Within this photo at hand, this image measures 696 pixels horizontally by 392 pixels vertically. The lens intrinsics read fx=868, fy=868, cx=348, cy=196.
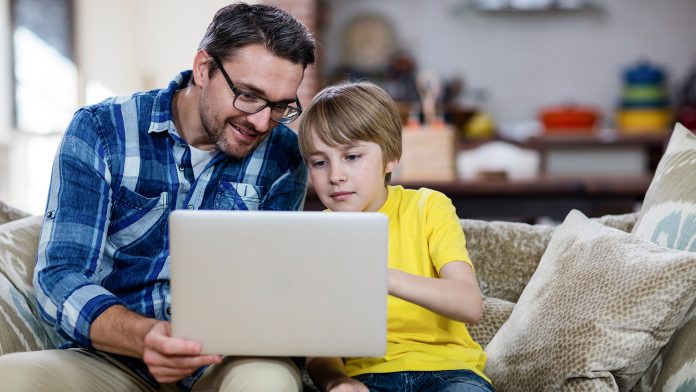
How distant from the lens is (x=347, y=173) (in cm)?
161

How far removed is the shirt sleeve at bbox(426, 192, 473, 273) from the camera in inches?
61.3

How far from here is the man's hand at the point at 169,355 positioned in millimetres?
1269

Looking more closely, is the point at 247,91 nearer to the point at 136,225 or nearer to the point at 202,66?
the point at 202,66

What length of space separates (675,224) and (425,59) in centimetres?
543

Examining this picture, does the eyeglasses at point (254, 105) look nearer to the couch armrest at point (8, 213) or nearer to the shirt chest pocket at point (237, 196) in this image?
the shirt chest pocket at point (237, 196)

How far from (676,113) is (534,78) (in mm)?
1122

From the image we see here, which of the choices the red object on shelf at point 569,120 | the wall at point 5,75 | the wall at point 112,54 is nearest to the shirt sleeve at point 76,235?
the red object on shelf at point 569,120

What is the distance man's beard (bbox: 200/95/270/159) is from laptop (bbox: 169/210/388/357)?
1.80 ft

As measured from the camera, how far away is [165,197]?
178 centimetres

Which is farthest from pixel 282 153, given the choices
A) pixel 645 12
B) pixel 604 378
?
pixel 645 12

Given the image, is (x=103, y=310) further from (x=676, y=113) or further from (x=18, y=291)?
(x=676, y=113)

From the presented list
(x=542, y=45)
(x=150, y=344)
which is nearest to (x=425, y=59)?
(x=542, y=45)

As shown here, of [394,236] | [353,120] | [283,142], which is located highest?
[353,120]

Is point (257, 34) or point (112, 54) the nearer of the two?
point (257, 34)
